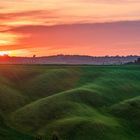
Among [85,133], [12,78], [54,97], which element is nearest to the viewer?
[85,133]

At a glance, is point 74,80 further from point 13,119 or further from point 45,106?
point 13,119

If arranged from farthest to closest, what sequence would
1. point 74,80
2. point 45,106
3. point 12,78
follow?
point 74,80 < point 12,78 < point 45,106

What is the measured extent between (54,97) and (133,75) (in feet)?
213

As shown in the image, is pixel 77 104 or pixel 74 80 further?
pixel 74 80

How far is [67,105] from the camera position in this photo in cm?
12350

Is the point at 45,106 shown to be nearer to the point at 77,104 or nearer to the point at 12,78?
the point at 77,104

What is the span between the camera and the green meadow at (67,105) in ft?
339

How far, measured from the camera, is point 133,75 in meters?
186

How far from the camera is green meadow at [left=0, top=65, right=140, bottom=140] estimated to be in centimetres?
10331

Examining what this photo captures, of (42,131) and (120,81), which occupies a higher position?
(120,81)

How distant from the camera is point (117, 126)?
365ft

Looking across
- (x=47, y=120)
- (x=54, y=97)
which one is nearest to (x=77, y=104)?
(x=54, y=97)

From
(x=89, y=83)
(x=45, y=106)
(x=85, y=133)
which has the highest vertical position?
(x=89, y=83)

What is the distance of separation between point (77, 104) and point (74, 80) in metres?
39.9
